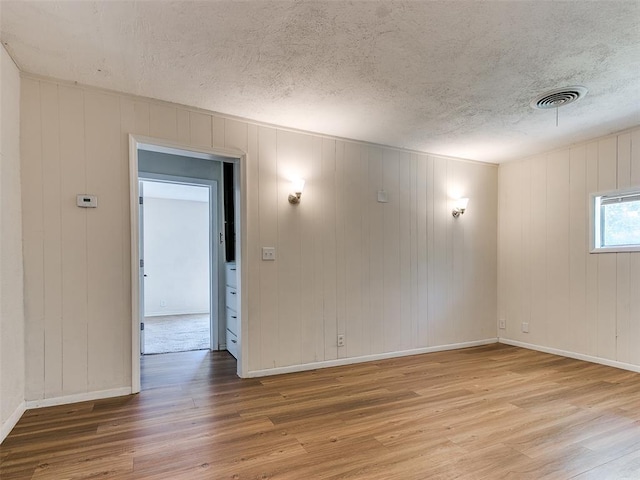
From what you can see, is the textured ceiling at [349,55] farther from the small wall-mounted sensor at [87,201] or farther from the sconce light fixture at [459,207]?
the sconce light fixture at [459,207]

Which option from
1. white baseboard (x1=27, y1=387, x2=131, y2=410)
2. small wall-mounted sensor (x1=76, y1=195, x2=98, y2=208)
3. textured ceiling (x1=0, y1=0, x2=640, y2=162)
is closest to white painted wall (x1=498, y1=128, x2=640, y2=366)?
textured ceiling (x1=0, y1=0, x2=640, y2=162)


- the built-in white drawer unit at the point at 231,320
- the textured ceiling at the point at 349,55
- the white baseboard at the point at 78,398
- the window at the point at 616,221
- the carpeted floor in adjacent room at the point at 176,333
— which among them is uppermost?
the textured ceiling at the point at 349,55

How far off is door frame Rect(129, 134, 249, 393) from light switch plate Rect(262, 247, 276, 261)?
178mm

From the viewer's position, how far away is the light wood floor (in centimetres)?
193

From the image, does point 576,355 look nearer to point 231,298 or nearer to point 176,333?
point 231,298

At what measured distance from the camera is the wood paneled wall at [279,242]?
8.93ft

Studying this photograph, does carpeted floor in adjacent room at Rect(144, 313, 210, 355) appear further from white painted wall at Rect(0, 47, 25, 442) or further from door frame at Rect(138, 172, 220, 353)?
white painted wall at Rect(0, 47, 25, 442)

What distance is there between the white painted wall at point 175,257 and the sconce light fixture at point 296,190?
16.7 feet

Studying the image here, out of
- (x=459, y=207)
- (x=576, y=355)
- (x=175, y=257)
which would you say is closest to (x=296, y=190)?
(x=459, y=207)

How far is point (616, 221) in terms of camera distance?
386 centimetres

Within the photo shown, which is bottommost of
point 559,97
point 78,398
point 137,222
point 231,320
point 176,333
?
point 176,333

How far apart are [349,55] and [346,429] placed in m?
2.43

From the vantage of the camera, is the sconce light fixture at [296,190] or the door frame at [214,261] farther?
the door frame at [214,261]

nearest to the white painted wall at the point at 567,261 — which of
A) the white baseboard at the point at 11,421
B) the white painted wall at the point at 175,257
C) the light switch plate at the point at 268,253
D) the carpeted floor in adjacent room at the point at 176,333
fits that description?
the light switch plate at the point at 268,253
